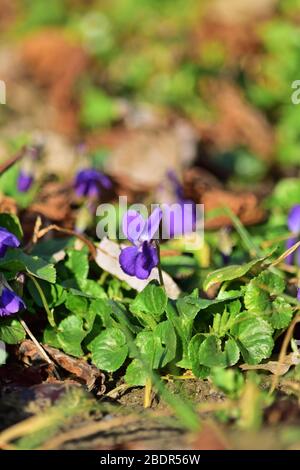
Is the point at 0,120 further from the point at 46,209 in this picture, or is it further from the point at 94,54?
the point at 46,209

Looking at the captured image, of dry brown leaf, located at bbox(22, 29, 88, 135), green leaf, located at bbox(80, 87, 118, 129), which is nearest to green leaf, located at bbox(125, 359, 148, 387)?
green leaf, located at bbox(80, 87, 118, 129)

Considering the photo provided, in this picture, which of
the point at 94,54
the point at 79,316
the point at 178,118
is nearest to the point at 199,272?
the point at 79,316

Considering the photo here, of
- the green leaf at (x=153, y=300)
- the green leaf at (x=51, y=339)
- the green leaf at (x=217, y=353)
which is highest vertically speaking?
the green leaf at (x=153, y=300)

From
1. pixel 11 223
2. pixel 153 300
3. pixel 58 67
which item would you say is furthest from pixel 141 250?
pixel 58 67

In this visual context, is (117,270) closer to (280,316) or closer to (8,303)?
(8,303)

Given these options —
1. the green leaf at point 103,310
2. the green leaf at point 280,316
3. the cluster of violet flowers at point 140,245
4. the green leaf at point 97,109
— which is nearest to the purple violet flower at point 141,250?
the cluster of violet flowers at point 140,245

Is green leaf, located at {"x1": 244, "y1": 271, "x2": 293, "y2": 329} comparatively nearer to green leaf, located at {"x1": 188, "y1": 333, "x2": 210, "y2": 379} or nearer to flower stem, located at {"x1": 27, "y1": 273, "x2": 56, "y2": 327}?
green leaf, located at {"x1": 188, "y1": 333, "x2": 210, "y2": 379}

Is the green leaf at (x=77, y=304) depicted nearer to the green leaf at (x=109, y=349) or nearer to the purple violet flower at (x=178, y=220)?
the green leaf at (x=109, y=349)
